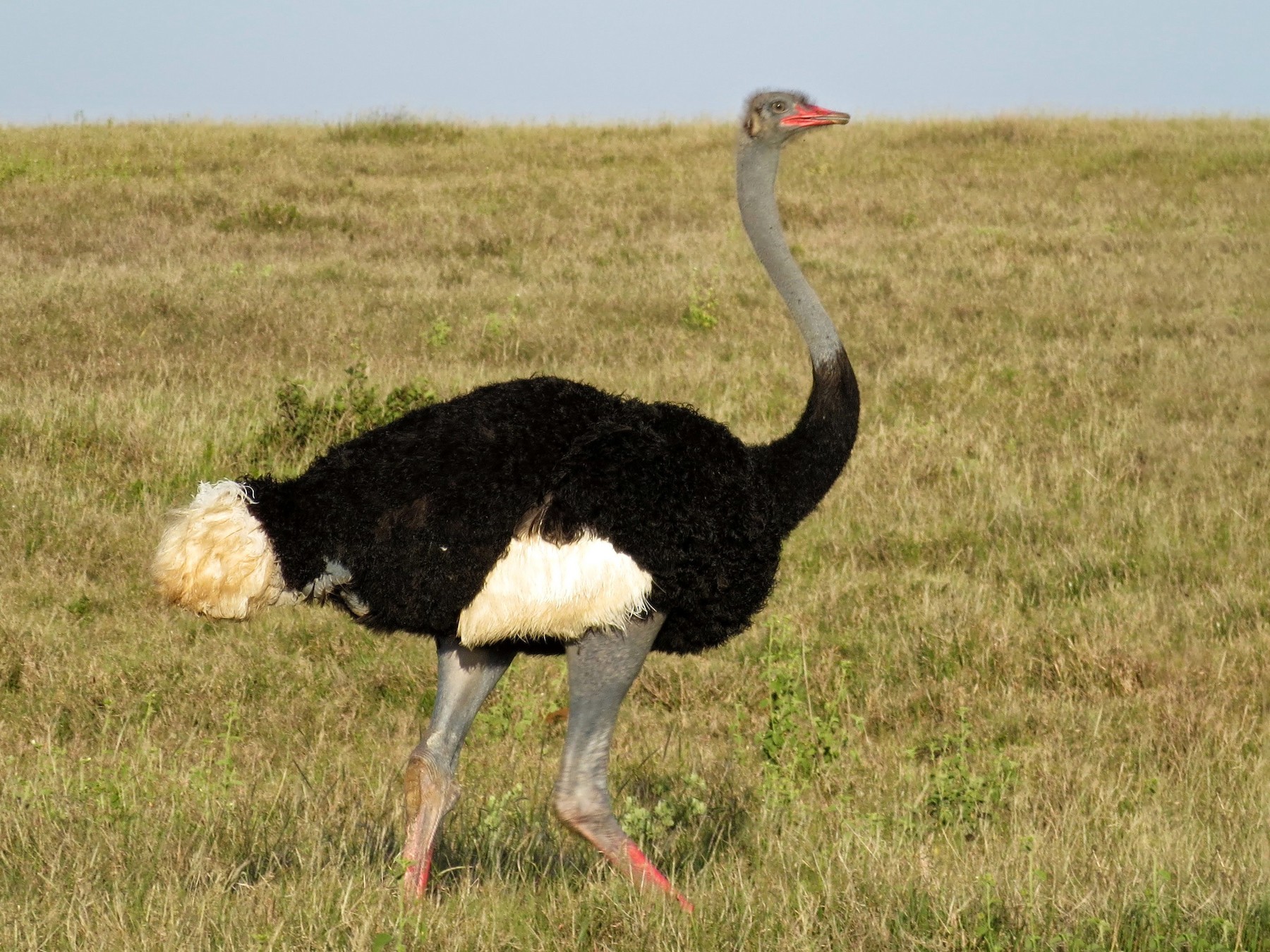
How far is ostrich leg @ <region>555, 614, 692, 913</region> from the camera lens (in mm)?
3939

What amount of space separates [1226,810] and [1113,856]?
2.58 ft

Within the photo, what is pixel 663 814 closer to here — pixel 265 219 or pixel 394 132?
pixel 265 219

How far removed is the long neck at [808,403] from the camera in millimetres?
4398

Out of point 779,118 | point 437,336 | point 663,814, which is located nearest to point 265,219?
point 437,336

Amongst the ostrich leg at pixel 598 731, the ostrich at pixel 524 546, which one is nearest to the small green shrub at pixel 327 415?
the ostrich at pixel 524 546

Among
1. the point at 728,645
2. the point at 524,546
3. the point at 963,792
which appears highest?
the point at 524,546

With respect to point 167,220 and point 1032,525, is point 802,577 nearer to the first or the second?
point 1032,525

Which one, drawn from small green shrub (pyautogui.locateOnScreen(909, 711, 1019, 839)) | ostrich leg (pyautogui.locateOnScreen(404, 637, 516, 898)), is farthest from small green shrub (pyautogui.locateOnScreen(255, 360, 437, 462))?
ostrich leg (pyautogui.locateOnScreen(404, 637, 516, 898))

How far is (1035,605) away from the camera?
7.32 meters

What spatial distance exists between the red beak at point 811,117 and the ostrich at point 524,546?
3.97ft

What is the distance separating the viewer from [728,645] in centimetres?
682

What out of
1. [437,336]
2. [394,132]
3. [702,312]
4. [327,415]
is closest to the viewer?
[327,415]

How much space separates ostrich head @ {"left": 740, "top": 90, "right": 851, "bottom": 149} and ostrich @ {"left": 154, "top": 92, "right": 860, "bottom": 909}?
1.15 metres

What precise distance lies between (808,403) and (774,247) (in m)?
0.51
